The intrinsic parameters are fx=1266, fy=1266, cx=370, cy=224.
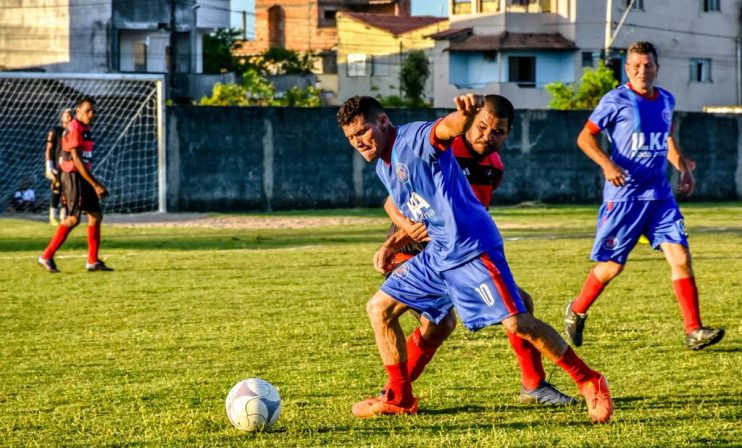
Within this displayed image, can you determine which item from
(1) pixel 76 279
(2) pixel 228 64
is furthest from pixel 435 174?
(2) pixel 228 64

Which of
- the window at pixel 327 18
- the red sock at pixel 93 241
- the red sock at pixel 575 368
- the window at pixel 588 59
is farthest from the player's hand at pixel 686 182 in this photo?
the window at pixel 327 18

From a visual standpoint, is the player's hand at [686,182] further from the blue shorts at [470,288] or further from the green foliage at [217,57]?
the green foliage at [217,57]

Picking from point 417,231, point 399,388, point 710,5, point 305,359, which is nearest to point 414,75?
point 710,5

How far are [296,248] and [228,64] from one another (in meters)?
50.4

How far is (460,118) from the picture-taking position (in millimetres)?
5547

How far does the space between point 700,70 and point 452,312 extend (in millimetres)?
53488

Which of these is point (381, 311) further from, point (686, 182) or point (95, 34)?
point (95, 34)

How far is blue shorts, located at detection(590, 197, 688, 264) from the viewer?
348 inches

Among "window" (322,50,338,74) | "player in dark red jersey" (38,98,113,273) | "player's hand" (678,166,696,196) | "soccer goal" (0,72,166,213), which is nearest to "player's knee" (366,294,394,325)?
"player's hand" (678,166,696,196)

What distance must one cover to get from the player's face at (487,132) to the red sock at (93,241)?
339 inches

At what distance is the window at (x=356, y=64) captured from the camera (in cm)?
7012

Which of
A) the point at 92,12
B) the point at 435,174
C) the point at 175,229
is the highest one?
the point at 92,12

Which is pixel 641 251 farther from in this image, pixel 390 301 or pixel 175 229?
pixel 390 301

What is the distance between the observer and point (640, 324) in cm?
975
